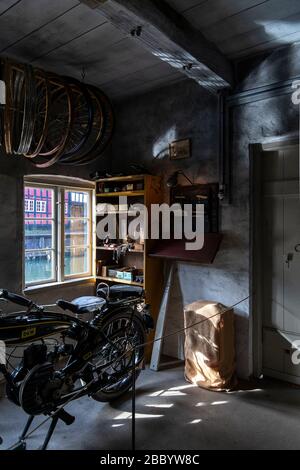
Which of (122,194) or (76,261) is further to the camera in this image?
(76,261)

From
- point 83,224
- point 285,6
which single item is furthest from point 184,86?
point 83,224

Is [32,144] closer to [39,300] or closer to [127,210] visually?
[127,210]

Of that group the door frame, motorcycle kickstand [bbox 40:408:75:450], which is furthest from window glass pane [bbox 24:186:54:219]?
the door frame

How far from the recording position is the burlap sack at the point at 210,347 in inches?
126

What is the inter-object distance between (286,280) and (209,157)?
154 cm

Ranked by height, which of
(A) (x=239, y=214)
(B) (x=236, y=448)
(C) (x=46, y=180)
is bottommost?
(B) (x=236, y=448)

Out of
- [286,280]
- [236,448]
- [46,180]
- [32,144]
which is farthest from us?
[46,180]

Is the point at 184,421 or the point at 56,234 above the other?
the point at 56,234

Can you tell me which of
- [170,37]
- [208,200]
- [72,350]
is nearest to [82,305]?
[72,350]

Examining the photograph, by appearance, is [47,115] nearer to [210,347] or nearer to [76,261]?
[76,261]

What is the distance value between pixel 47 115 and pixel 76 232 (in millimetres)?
1795

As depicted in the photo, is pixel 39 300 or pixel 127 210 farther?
pixel 127 210

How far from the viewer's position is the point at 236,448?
233cm

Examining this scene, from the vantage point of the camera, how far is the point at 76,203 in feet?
14.4
